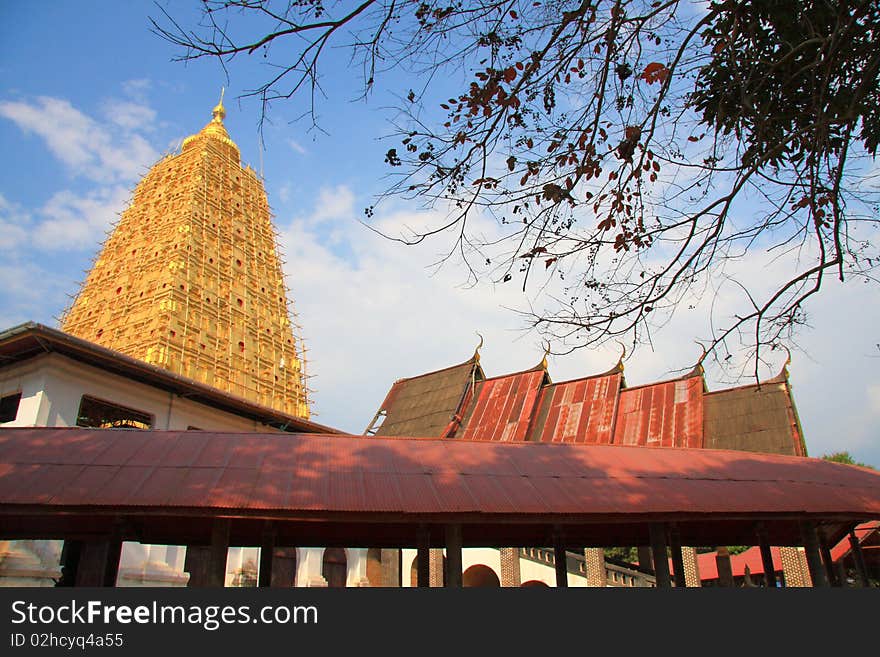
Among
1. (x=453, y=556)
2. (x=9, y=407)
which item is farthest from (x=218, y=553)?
(x=9, y=407)

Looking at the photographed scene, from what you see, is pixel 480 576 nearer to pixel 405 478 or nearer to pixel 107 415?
pixel 107 415

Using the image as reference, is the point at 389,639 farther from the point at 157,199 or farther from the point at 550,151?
the point at 157,199

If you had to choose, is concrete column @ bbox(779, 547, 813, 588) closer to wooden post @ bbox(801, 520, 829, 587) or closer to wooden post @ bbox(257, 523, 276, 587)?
wooden post @ bbox(801, 520, 829, 587)

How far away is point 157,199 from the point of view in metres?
33.9

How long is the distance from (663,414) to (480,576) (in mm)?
8727

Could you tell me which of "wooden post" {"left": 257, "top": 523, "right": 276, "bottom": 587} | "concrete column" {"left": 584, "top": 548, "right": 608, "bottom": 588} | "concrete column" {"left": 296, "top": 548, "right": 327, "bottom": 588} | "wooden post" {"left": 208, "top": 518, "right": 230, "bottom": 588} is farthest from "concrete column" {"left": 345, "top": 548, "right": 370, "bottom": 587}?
"wooden post" {"left": 208, "top": 518, "right": 230, "bottom": 588}

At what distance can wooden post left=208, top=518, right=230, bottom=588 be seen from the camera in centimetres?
766

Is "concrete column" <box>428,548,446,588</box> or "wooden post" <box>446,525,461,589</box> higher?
"concrete column" <box>428,548,446,588</box>

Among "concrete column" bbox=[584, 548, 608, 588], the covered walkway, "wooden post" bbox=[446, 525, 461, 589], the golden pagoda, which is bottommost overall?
"wooden post" bbox=[446, 525, 461, 589]

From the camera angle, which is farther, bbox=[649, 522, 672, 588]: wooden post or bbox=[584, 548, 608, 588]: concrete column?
bbox=[584, 548, 608, 588]: concrete column

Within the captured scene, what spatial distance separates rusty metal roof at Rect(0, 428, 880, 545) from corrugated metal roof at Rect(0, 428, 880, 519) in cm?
2

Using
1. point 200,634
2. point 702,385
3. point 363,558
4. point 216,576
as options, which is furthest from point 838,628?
point 363,558

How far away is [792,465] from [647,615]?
198 inches

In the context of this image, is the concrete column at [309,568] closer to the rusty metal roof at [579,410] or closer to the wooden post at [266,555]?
the rusty metal roof at [579,410]
